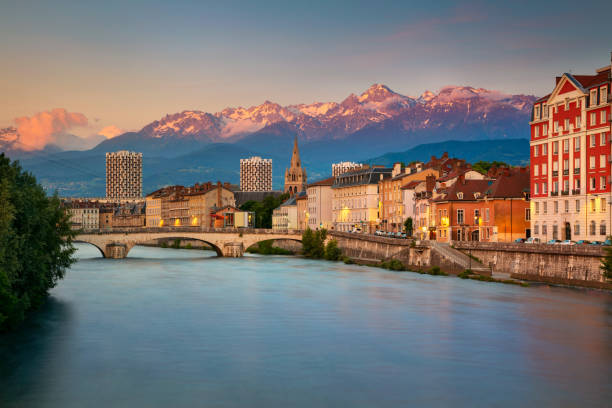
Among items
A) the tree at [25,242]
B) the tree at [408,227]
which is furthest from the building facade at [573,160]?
the tree at [25,242]

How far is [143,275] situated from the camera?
6744cm

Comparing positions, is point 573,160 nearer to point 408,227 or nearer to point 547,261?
point 547,261

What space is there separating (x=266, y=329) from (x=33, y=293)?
1192 centimetres

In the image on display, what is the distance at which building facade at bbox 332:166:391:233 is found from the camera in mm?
106812

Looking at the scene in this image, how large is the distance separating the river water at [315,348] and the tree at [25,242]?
5.33ft

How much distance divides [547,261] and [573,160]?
11007mm

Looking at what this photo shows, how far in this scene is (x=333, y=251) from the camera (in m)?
85.8

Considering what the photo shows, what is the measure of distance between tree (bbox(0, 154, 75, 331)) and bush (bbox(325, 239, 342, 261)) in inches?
1693

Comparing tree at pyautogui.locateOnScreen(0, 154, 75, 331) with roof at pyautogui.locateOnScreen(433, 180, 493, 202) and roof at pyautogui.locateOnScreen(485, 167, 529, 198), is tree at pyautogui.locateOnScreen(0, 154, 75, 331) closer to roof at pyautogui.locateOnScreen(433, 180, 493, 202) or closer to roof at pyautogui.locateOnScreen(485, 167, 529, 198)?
roof at pyautogui.locateOnScreen(485, 167, 529, 198)

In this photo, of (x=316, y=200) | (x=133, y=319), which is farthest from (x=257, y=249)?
(x=133, y=319)

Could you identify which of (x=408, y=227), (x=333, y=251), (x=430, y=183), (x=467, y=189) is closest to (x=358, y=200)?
(x=408, y=227)

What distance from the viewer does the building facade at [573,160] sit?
5409 centimetres

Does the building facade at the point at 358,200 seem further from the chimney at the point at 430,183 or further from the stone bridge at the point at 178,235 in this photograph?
the chimney at the point at 430,183

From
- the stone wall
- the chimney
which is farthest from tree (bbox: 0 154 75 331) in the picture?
the chimney
